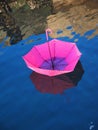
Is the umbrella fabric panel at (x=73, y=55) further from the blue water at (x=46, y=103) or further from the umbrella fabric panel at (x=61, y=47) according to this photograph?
the blue water at (x=46, y=103)

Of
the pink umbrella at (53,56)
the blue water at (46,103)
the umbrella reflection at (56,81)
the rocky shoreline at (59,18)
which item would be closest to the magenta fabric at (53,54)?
the pink umbrella at (53,56)

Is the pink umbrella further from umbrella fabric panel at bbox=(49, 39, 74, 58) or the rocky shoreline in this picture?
the rocky shoreline

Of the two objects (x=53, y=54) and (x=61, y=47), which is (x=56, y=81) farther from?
(x=61, y=47)

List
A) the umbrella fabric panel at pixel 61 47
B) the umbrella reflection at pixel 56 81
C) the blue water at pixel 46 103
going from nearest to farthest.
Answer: the blue water at pixel 46 103
the umbrella reflection at pixel 56 81
the umbrella fabric panel at pixel 61 47

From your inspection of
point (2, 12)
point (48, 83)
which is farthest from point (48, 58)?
point (2, 12)

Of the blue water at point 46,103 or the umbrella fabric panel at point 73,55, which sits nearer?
the blue water at point 46,103

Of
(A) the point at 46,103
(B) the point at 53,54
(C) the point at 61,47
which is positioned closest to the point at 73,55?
(C) the point at 61,47

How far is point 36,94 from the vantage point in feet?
39.0

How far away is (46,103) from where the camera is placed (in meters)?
11.2

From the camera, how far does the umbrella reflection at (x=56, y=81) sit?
1202cm

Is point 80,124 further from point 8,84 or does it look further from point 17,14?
point 17,14

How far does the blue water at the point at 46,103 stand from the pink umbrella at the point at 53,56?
105 cm

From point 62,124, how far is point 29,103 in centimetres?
211

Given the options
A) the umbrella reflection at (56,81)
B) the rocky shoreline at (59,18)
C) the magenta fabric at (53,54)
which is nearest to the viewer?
the umbrella reflection at (56,81)
